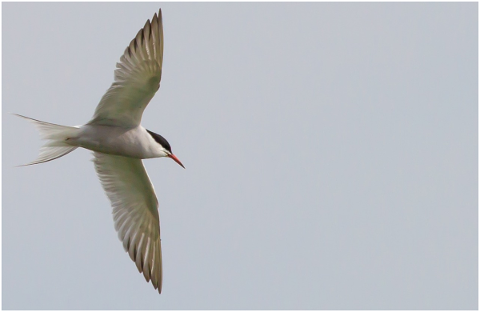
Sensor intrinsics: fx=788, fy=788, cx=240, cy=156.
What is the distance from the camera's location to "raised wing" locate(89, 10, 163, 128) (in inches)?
378

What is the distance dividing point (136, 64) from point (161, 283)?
3.52m

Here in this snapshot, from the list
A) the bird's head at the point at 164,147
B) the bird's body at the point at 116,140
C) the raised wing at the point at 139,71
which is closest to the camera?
the raised wing at the point at 139,71

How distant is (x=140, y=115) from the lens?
400 inches

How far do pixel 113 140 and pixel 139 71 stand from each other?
1.00m

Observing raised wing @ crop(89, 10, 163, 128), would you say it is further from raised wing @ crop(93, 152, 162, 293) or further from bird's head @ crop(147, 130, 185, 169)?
raised wing @ crop(93, 152, 162, 293)

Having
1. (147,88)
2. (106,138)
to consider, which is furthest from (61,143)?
(147,88)

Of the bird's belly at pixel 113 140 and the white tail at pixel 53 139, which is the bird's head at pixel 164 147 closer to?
the bird's belly at pixel 113 140

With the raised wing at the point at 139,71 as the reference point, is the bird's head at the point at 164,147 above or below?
below

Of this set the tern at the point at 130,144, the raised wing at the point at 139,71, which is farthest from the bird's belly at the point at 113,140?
the raised wing at the point at 139,71

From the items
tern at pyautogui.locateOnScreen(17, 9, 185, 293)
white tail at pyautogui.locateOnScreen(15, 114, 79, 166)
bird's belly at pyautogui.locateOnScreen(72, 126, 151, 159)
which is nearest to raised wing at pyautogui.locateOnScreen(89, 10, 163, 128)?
tern at pyautogui.locateOnScreen(17, 9, 185, 293)

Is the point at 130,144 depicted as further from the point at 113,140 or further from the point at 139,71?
the point at 139,71

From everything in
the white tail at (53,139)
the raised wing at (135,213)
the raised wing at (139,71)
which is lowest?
the raised wing at (135,213)

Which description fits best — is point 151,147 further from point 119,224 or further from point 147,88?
point 119,224

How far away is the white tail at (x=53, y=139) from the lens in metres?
9.67
